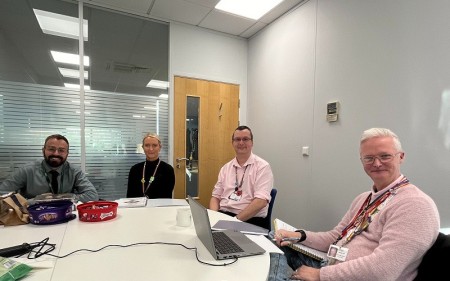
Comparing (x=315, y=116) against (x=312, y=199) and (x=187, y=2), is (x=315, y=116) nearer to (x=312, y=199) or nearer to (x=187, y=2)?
(x=312, y=199)

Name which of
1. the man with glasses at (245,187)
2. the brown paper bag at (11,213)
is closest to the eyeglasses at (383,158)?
the man with glasses at (245,187)

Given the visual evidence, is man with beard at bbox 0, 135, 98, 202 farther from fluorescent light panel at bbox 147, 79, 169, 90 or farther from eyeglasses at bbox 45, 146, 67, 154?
fluorescent light panel at bbox 147, 79, 169, 90

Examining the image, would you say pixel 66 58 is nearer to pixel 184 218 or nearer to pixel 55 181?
pixel 55 181

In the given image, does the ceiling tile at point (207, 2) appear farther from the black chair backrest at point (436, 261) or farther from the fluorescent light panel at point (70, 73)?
→ the black chair backrest at point (436, 261)

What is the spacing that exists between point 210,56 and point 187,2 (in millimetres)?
896

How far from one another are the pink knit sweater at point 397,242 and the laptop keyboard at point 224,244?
0.43 m

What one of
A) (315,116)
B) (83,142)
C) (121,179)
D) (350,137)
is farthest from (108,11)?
(350,137)

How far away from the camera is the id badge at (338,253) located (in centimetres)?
126

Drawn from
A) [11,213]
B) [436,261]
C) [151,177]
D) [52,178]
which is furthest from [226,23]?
[436,261]

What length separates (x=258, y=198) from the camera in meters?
2.20

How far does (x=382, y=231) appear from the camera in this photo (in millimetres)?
1172

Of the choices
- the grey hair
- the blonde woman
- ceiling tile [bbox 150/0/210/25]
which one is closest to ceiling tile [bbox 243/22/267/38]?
ceiling tile [bbox 150/0/210/25]

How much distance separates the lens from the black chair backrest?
37.2 inches

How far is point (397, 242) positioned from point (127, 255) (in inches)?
45.8
